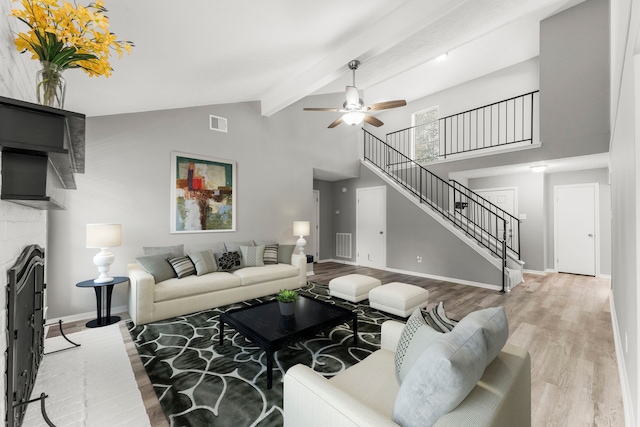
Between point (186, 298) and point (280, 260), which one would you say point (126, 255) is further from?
point (280, 260)

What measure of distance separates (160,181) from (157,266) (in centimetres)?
133

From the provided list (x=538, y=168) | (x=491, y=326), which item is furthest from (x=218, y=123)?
(x=538, y=168)

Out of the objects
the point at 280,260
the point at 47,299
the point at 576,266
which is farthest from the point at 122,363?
the point at 576,266

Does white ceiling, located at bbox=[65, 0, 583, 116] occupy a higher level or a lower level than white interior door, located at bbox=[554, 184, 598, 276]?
higher

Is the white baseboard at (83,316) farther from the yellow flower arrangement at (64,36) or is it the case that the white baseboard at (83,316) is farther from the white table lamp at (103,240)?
the yellow flower arrangement at (64,36)

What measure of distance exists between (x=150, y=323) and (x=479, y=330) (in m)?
3.49

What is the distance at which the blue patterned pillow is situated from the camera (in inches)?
166

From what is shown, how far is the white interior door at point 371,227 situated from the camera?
662 centimetres

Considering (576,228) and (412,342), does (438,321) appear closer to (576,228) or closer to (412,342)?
(412,342)

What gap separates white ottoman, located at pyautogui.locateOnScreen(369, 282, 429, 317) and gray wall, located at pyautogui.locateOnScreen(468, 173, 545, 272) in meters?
4.24

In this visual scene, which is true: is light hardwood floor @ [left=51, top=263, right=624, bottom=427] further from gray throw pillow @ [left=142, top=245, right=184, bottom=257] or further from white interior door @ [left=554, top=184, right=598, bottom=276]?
gray throw pillow @ [left=142, top=245, right=184, bottom=257]

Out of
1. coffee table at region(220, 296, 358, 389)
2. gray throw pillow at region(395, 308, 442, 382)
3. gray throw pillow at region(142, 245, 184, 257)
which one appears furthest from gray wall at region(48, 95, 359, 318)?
gray throw pillow at region(395, 308, 442, 382)

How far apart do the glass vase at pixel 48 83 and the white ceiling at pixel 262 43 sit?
2.54 ft

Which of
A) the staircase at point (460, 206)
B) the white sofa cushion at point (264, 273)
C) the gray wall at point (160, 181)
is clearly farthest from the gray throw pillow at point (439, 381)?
the staircase at point (460, 206)
